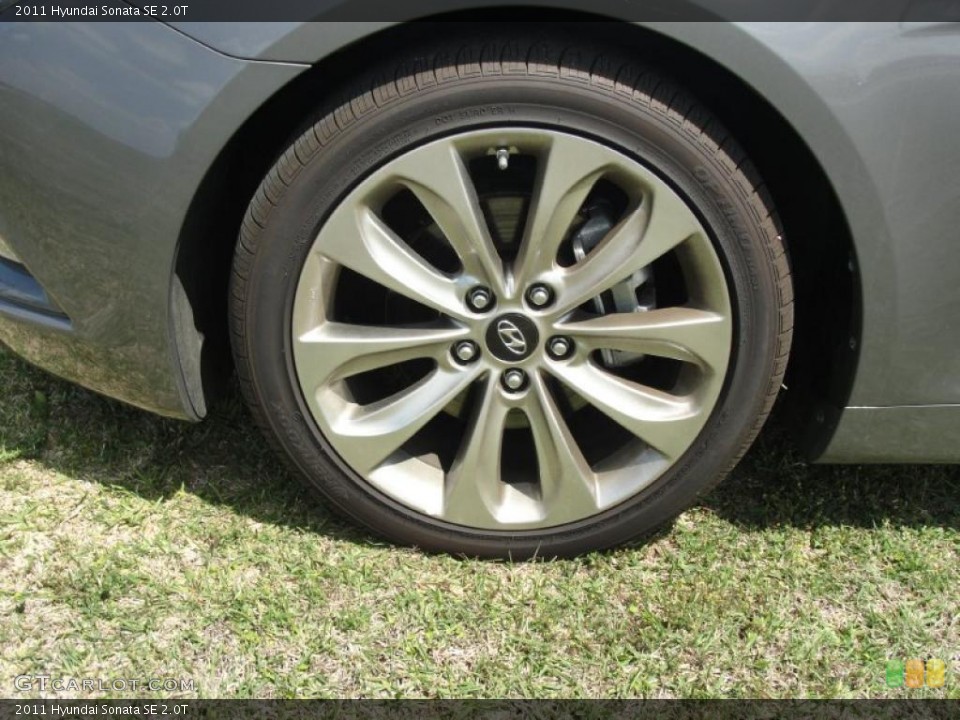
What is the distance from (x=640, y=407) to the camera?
7.06ft

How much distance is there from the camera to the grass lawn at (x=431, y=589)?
80.9 inches

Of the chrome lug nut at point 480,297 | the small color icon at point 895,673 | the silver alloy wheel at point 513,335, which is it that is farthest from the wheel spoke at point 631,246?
the small color icon at point 895,673

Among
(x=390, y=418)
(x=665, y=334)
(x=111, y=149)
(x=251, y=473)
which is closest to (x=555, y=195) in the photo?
(x=665, y=334)

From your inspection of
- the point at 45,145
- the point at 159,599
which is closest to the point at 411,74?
the point at 45,145

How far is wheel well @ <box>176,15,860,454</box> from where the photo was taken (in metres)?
1.93

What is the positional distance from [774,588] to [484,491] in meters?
0.68

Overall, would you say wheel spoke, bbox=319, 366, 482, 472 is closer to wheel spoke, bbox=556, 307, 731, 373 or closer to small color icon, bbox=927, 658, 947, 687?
wheel spoke, bbox=556, 307, 731, 373

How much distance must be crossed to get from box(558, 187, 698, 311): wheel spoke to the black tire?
0.14ft

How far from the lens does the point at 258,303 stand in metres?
2.05

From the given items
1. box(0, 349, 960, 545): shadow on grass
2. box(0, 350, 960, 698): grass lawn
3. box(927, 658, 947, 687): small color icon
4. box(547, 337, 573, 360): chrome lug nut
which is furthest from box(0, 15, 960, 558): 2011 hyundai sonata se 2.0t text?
box(927, 658, 947, 687): small color icon

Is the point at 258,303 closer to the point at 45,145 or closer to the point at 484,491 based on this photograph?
the point at 45,145

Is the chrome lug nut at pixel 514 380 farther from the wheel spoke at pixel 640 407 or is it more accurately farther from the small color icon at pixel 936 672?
the small color icon at pixel 936 672

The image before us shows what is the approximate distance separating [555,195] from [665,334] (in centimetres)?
37

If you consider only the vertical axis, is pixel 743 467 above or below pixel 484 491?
above
